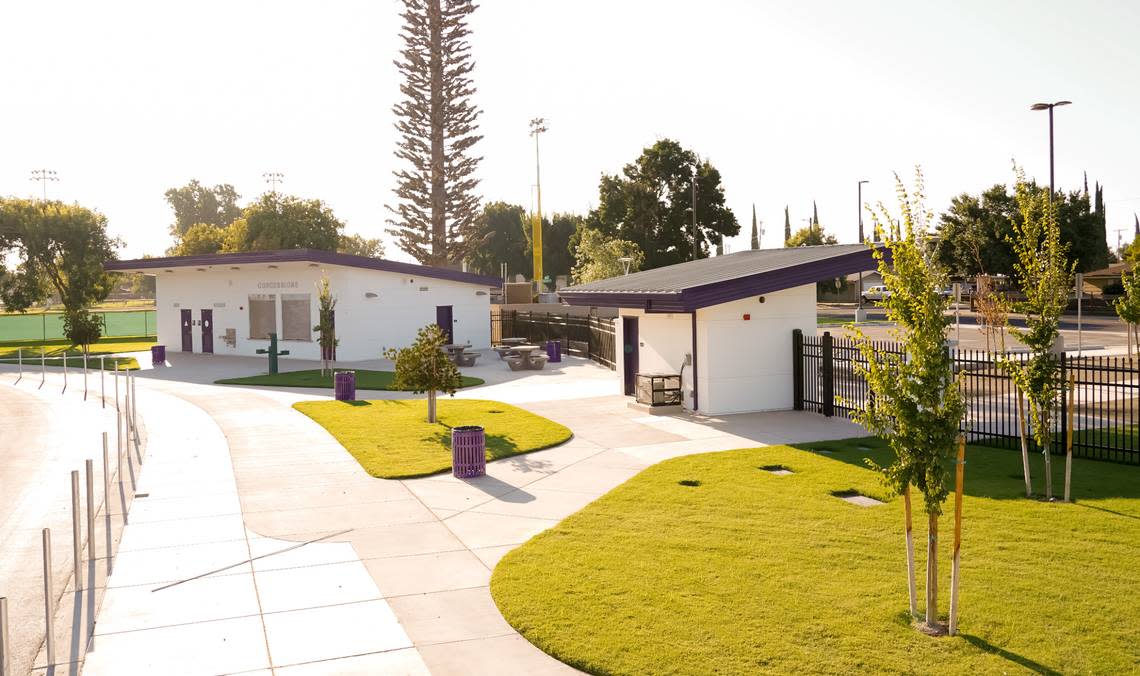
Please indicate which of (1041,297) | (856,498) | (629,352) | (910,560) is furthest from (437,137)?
(910,560)

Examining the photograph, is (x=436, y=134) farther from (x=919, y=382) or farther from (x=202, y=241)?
(x=919, y=382)

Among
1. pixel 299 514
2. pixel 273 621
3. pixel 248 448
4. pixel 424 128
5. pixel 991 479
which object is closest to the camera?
pixel 273 621

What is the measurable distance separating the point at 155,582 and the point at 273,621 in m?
2.00

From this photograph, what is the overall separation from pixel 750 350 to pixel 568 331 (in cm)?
2006

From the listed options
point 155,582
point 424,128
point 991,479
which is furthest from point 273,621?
point 424,128

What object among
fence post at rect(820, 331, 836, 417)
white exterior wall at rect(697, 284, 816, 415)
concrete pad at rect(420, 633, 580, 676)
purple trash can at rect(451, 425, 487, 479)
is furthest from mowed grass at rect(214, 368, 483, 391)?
concrete pad at rect(420, 633, 580, 676)

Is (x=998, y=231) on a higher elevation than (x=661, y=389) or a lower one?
higher

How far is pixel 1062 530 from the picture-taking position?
10492 millimetres

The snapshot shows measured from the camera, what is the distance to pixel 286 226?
2800 inches

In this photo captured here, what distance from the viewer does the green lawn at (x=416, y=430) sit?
1555 cm

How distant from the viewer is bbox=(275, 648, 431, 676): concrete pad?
23.0 feet

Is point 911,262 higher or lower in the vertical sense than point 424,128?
lower

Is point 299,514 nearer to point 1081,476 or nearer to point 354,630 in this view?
point 354,630

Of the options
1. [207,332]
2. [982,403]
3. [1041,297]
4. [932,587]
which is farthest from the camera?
[207,332]
